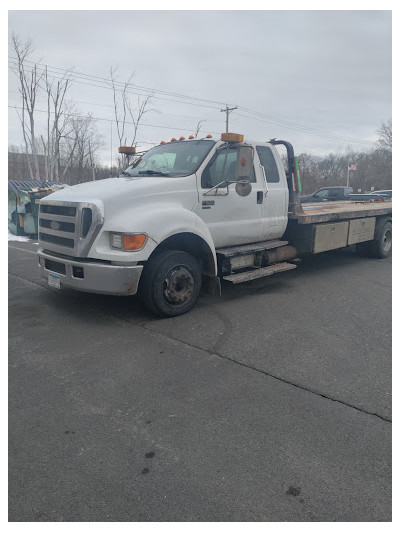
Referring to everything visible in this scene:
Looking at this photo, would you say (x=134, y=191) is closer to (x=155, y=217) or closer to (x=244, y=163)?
(x=155, y=217)

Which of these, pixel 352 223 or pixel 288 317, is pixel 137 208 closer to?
pixel 288 317

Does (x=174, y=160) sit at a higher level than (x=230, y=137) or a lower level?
lower

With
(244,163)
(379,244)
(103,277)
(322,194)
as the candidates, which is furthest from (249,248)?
(322,194)

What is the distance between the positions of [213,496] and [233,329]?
102 inches

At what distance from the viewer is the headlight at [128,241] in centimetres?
448

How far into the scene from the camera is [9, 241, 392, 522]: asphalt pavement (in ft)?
7.09

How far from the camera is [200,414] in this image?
2963 mm

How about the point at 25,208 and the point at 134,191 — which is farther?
the point at 25,208

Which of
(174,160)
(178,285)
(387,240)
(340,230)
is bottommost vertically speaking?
(178,285)

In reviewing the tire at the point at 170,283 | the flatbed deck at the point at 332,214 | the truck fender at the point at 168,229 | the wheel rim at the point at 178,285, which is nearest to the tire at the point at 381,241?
the flatbed deck at the point at 332,214

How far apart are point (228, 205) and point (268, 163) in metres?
1.38

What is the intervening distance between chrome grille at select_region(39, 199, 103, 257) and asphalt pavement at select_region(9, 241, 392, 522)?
942 millimetres

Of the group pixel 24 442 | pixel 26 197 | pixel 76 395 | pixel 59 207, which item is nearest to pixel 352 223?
pixel 59 207

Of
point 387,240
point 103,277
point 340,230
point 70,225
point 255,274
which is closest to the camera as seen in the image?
point 103,277
